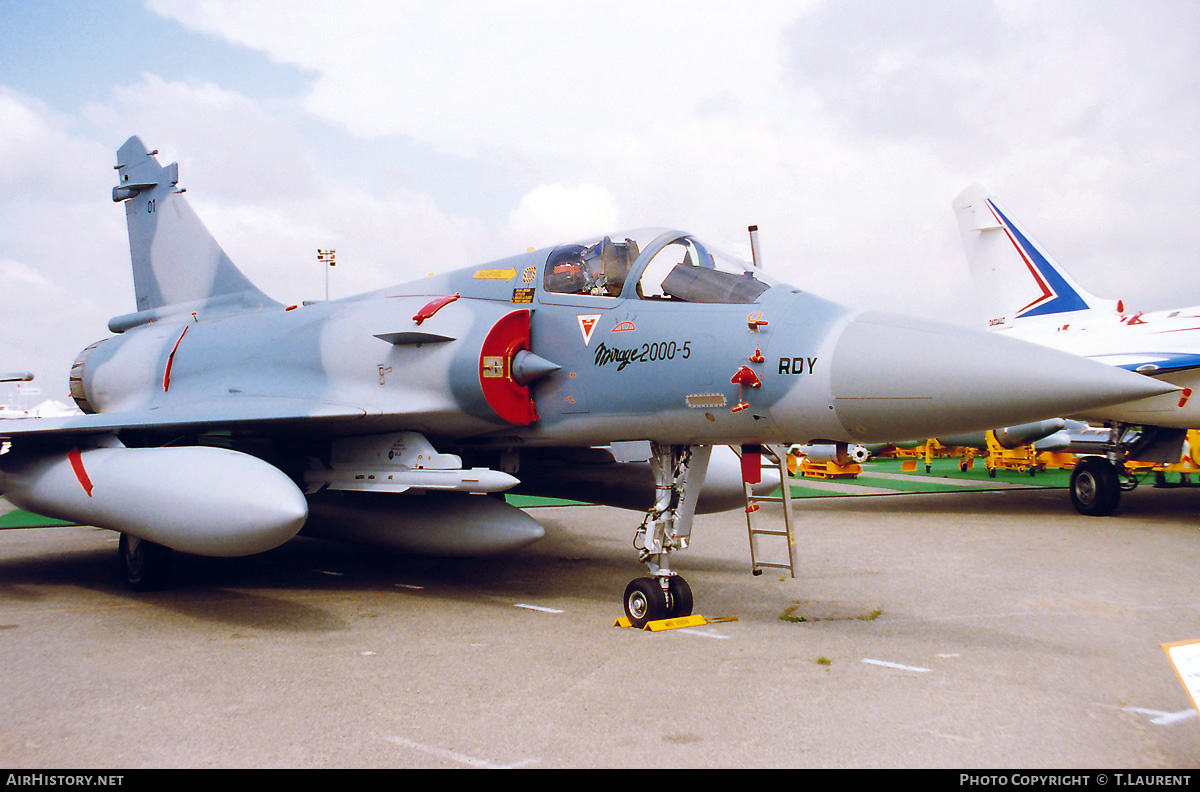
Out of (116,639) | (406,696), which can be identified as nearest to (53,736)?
(406,696)

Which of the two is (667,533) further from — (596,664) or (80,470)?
(80,470)

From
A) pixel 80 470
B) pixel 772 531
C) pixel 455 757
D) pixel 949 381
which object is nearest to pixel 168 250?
pixel 80 470

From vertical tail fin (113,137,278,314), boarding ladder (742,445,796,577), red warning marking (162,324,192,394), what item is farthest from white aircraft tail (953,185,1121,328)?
red warning marking (162,324,192,394)

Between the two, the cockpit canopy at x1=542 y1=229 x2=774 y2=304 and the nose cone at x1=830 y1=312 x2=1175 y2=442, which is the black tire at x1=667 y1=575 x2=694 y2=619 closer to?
Result: the nose cone at x1=830 y1=312 x2=1175 y2=442

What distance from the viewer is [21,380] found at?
27.9 ft

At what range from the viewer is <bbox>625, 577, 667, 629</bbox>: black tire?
5.27 meters

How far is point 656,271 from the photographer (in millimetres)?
5531

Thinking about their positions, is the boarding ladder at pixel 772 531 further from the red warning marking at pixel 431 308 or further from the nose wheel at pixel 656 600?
the red warning marking at pixel 431 308

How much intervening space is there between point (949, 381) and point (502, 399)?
3.02 metres

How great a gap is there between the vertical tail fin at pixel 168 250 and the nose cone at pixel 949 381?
23.2 ft

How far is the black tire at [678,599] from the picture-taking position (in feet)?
17.7

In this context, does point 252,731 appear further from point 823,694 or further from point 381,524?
point 381,524

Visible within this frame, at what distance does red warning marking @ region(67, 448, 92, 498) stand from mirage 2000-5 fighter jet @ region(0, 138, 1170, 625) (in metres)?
0.03

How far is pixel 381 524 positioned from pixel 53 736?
11.6ft
